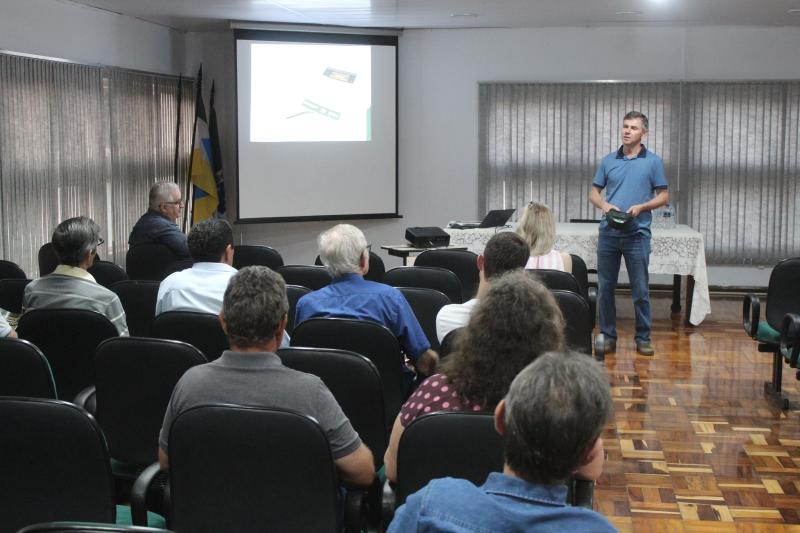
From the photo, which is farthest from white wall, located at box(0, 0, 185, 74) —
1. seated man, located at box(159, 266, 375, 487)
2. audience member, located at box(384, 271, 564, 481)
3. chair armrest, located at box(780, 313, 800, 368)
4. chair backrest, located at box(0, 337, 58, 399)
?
audience member, located at box(384, 271, 564, 481)

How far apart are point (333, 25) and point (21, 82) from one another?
3.67 m

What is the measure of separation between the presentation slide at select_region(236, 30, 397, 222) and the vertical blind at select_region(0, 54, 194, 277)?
822 mm

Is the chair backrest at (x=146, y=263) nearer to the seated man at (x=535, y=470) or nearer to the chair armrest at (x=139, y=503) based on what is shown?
the chair armrest at (x=139, y=503)

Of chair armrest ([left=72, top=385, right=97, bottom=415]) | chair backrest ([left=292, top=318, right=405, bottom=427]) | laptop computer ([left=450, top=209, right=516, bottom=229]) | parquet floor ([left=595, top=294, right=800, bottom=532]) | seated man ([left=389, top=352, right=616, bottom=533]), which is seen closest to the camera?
seated man ([left=389, top=352, right=616, bottom=533])

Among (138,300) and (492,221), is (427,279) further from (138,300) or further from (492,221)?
(492,221)

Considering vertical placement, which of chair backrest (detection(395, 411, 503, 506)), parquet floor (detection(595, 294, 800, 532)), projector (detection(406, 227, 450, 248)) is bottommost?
parquet floor (detection(595, 294, 800, 532))

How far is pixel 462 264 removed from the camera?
6.13m

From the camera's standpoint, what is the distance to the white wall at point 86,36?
281 inches

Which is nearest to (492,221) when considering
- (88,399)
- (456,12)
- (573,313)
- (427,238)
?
(427,238)

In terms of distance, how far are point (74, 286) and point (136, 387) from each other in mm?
1145

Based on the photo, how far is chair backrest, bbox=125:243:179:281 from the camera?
6.40m

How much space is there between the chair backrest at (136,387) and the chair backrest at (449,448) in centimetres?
95

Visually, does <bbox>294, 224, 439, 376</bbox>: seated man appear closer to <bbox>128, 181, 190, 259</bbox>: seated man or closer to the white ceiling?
<bbox>128, 181, 190, 259</bbox>: seated man

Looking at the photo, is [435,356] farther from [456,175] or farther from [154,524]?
Answer: [456,175]
